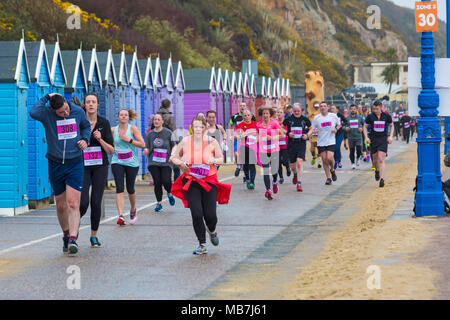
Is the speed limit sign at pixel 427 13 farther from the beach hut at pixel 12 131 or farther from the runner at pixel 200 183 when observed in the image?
the beach hut at pixel 12 131

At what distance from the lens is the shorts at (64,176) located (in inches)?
408

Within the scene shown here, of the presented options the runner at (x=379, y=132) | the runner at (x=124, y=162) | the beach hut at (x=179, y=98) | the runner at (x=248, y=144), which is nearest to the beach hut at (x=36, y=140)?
the runner at (x=124, y=162)

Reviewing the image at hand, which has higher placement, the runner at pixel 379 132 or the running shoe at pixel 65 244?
the runner at pixel 379 132

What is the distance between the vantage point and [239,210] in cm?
1542

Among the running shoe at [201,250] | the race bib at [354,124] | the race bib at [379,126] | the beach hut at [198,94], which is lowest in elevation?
the running shoe at [201,250]

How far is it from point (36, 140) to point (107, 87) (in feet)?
18.1

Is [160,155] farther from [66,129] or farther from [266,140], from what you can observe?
[66,129]

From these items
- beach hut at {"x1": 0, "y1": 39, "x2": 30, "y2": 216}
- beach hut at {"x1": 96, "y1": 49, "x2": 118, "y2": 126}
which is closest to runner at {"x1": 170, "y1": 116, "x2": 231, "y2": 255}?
beach hut at {"x1": 0, "y1": 39, "x2": 30, "y2": 216}

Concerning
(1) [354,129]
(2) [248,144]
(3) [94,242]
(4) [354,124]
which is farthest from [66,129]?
(1) [354,129]

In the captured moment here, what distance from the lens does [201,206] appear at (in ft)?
34.3

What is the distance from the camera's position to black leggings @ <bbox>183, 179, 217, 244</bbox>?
409 inches

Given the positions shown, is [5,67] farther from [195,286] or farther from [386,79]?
[386,79]

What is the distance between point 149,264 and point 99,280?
1.10 m

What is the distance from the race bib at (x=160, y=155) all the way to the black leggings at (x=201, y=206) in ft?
15.5
